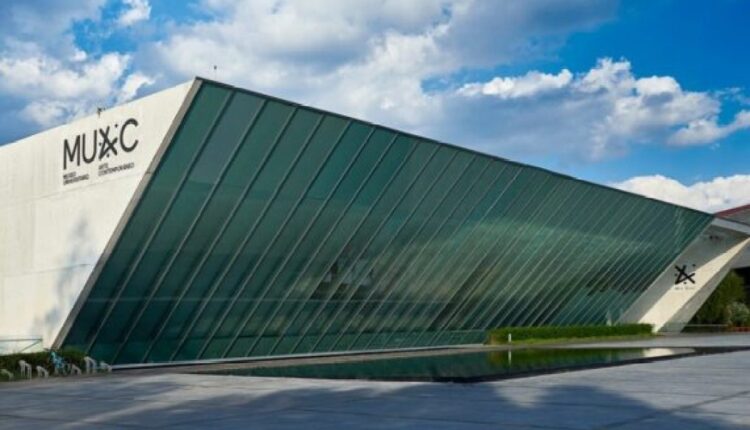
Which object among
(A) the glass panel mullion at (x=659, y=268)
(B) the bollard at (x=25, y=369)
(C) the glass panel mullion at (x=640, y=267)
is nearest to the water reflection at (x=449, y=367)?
(B) the bollard at (x=25, y=369)

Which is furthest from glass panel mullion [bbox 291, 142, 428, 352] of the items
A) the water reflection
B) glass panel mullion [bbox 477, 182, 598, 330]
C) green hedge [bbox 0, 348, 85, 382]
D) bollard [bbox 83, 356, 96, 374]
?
glass panel mullion [bbox 477, 182, 598, 330]

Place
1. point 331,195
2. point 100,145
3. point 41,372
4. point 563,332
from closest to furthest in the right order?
point 41,372 < point 100,145 < point 331,195 < point 563,332

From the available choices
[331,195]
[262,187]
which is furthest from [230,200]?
[331,195]

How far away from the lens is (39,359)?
22594 mm

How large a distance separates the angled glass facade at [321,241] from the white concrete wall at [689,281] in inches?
490

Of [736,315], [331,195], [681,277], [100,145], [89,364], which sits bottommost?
[89,364]

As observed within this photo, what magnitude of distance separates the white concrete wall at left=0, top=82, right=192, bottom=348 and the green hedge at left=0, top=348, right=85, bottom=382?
3.77 feet

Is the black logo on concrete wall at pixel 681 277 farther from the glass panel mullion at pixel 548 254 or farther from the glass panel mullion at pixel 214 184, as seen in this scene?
the glass panel mullion at pixel 214 184

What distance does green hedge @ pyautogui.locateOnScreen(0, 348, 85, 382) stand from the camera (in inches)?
872

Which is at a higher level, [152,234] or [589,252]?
[589,252]

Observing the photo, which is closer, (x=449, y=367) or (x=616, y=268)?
(x=449, y=367)

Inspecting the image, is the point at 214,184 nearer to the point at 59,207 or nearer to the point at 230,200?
the point at 230,200

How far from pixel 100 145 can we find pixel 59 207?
2671mm

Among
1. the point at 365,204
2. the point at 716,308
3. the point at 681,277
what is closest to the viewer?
the point at 365,204
